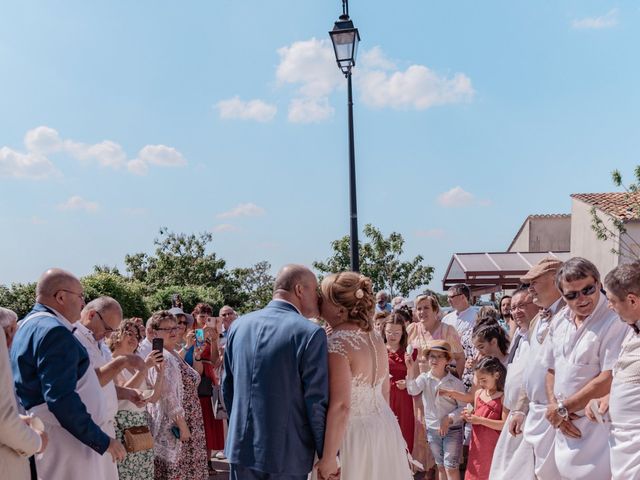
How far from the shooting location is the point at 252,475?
345cm

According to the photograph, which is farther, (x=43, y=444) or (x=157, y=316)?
(x=157, y=316)

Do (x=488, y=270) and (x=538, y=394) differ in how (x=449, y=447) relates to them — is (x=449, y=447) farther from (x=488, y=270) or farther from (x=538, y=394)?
(x=488, y=270)

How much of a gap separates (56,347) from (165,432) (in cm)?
249

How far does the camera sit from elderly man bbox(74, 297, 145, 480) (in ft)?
14.2

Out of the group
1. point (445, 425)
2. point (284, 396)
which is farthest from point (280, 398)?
point (445, 425)

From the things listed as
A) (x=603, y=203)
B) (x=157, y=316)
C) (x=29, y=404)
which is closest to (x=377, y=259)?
(x=603, y=203)

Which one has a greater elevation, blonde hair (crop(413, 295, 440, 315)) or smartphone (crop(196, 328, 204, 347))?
blonde hair (crop(413, 295, 440, 315))

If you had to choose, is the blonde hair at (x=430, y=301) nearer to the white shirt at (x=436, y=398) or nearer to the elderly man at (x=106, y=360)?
the white shirt at (x=436, y=398)

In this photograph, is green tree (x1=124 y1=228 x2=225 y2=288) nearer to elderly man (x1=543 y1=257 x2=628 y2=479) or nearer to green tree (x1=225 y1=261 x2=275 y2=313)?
green tree (x1=225 y1=261 x2=275 y2=313)

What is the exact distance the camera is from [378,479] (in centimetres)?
394

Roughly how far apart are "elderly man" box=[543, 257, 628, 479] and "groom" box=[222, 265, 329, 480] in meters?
1.56

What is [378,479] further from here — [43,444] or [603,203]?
[603,203]

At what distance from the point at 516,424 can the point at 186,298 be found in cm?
2332

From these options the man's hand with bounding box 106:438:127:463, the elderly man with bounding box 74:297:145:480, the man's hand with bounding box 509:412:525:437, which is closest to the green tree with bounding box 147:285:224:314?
the elderly man with bounding box 74:297:145:480
